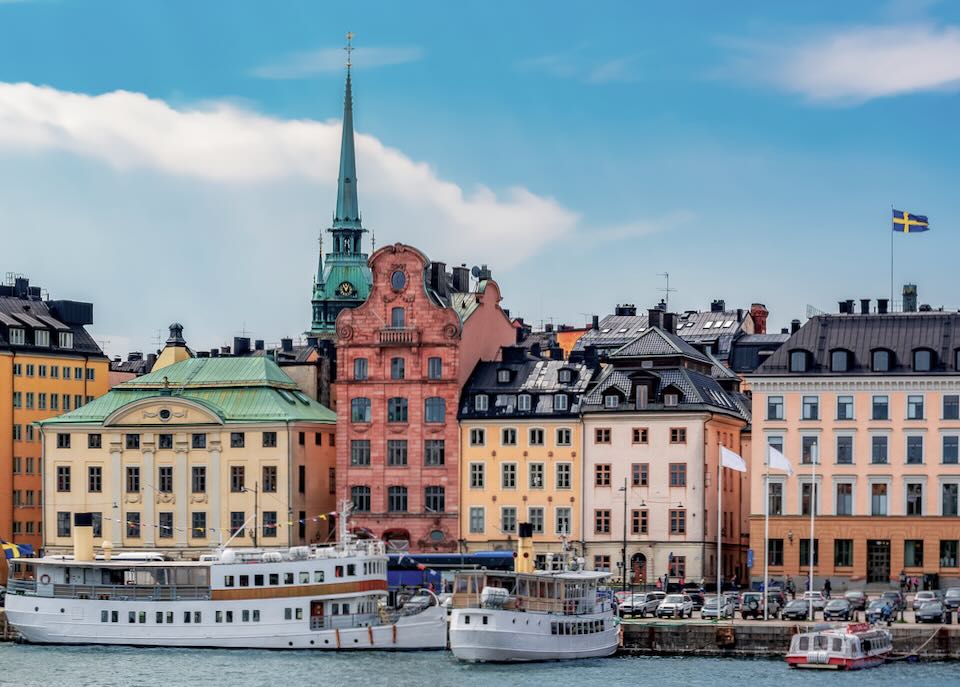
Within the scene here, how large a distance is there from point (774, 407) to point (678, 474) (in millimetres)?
8129

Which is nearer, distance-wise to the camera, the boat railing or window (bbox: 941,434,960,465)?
the boat railing

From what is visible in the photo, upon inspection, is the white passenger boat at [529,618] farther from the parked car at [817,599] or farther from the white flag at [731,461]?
the parked car at [817,599]

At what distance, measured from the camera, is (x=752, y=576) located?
150875mm

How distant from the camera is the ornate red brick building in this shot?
160 m

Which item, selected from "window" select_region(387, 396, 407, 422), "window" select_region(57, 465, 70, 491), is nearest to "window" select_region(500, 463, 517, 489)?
"window" select_region(387, 396, 407, 422)

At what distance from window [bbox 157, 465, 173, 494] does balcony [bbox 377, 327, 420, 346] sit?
56.5 ft

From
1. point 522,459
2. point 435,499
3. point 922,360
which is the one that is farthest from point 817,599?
point 435,499

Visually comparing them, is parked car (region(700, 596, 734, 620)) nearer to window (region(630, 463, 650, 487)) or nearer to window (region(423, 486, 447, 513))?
window (region(630, 463, 650, 487))

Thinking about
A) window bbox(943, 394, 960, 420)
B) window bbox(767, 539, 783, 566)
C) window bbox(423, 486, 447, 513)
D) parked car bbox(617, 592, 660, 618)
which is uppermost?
window bbox(943, 394, 960, 420)

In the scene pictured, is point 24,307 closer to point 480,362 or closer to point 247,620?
point 480,362

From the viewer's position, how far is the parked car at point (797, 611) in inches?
5064

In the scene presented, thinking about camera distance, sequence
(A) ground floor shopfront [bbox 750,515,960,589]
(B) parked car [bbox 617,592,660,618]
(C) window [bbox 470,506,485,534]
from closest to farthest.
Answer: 1. (B) parked car [bbox 617,592,660,618]
2. (A) ground floor shopfront [bbox 750,515,960,589]
3. (C) window [bbox 470,506,485,534]

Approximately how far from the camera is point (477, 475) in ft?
525

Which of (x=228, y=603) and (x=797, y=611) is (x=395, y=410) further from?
(x=797, y=611)
